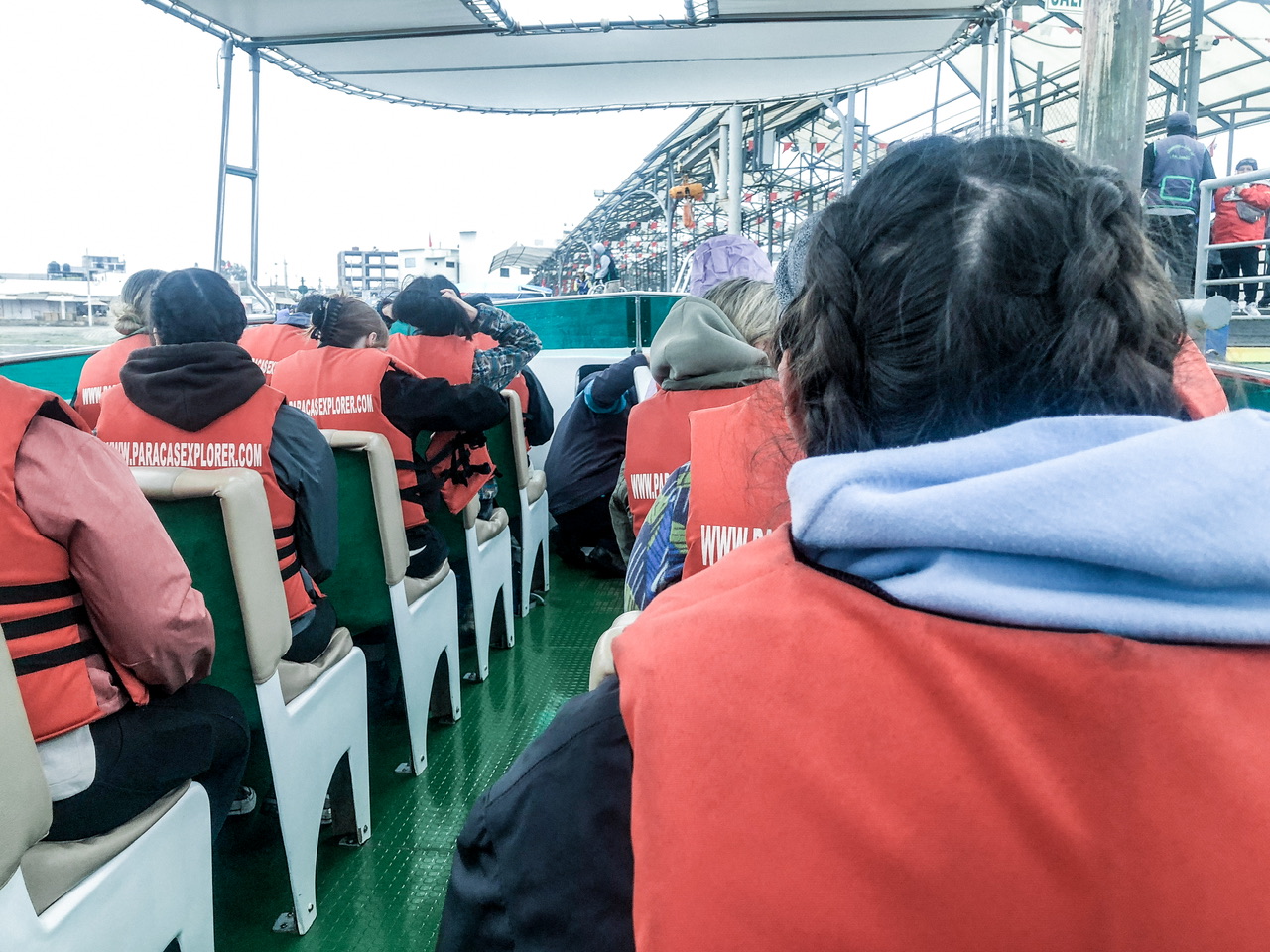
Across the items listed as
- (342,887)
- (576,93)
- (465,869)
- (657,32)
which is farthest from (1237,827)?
(576,93)

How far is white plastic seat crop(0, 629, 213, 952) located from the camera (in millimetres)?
1051

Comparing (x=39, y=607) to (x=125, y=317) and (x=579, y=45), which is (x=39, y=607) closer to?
(x=125, y=317)

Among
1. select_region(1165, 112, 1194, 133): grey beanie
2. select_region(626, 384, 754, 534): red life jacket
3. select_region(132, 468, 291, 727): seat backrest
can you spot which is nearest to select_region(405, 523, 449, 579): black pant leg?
select_region(626, 384, 754, 534): red life jacket

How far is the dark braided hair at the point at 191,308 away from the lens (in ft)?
6.96

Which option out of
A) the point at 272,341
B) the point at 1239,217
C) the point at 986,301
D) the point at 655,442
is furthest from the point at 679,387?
the point at 1239,217

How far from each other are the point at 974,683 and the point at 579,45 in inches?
148

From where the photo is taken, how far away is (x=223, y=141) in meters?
3.56

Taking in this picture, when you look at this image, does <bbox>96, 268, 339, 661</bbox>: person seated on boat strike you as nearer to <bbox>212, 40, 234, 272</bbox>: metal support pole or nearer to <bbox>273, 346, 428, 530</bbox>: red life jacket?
<bbox>273, 346, 428, 530</bbox>: red life jacket

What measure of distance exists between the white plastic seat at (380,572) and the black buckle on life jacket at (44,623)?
96cm

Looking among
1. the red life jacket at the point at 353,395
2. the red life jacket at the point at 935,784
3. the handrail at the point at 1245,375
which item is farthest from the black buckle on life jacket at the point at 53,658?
the handrail at the point at 1245,375

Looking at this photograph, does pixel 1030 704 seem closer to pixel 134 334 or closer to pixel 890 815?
pixel 890 815

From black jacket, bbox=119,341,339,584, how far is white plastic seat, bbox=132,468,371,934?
377mm

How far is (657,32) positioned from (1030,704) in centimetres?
360

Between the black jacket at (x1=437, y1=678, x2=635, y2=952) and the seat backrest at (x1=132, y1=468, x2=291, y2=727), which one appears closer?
the black jacket at (x1=437, y1=678, x2=635, y2=952)
